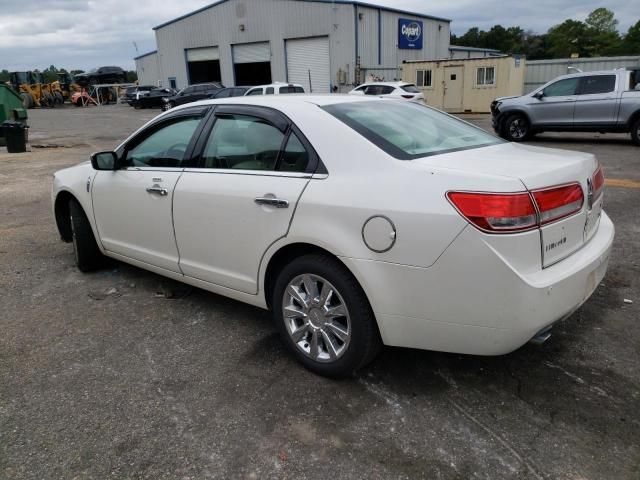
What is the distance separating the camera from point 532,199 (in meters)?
2.49

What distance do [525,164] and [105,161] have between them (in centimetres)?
321

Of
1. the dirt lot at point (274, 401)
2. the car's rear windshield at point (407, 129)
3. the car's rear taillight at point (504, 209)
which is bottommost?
the dirt lot at point (274, 401)

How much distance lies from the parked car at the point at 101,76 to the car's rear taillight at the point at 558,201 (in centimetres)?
5744

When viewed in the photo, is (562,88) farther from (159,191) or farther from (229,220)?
(229,220)

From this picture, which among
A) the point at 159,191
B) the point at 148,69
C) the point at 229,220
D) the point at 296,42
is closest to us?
the point at 229,220

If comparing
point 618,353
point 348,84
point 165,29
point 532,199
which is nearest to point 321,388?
point 532,199

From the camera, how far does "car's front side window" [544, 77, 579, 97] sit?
44.5 ft

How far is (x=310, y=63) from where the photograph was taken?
33.7m

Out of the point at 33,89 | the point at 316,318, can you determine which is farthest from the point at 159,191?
the point at 33,89

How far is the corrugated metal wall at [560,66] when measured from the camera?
78.7 feet

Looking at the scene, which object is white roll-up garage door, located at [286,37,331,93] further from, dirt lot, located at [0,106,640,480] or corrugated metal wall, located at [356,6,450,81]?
dirt lot, located at [0,106,640,480]

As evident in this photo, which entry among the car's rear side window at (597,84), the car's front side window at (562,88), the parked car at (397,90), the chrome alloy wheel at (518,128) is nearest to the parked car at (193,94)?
the parked car at (397,90)

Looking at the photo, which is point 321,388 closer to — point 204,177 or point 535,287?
point 535,287

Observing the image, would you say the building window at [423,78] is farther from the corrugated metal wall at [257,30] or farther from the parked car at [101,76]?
the parked car at [101,76]
